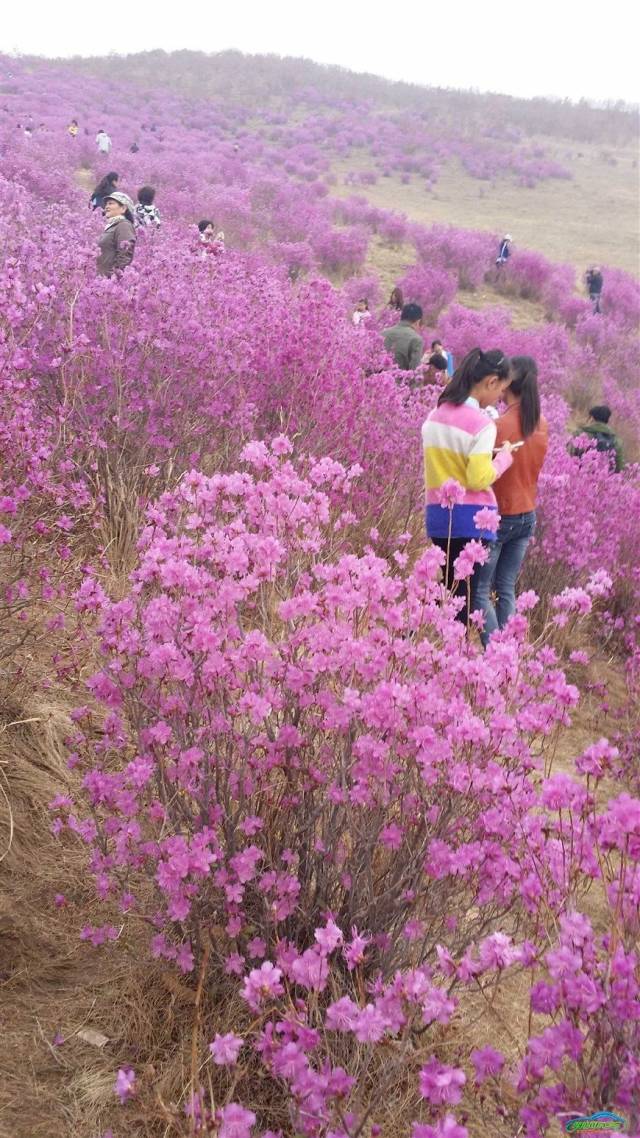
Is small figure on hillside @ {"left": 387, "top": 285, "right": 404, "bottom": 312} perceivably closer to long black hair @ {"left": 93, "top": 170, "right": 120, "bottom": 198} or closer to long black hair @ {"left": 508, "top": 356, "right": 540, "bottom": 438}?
long black hair @ {"left": 93, "top": 170, "right": 120, "bottom": 198}

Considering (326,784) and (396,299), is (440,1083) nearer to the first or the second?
(326,784)

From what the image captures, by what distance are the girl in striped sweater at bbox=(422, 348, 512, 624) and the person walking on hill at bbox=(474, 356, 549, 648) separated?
44cm

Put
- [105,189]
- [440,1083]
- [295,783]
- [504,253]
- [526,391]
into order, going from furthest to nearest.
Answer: [504,253]
[105,189]
[526,391]
[295,783]
[440,1083]

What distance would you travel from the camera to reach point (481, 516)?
2.54 metres

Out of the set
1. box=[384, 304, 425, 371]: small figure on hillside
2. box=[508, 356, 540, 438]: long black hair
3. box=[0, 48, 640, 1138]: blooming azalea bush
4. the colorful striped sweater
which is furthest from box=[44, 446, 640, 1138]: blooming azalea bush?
box=[384, 304, 425, 371]: small figure on hillside

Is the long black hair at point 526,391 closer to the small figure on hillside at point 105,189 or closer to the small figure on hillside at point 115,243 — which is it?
the small figure on hillside at point 115,243

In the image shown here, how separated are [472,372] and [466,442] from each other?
1.16ft

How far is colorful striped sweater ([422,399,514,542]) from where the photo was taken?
13.1 feet

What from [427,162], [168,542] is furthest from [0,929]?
[427,162]

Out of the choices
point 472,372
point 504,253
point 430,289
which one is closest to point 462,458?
point 472,372

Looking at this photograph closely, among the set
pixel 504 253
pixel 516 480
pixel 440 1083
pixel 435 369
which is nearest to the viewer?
pixel 440 1083

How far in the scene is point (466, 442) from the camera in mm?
4008

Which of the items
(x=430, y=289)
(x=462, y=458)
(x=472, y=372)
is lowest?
(x=430, y=289)

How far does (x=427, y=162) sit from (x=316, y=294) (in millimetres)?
31817
